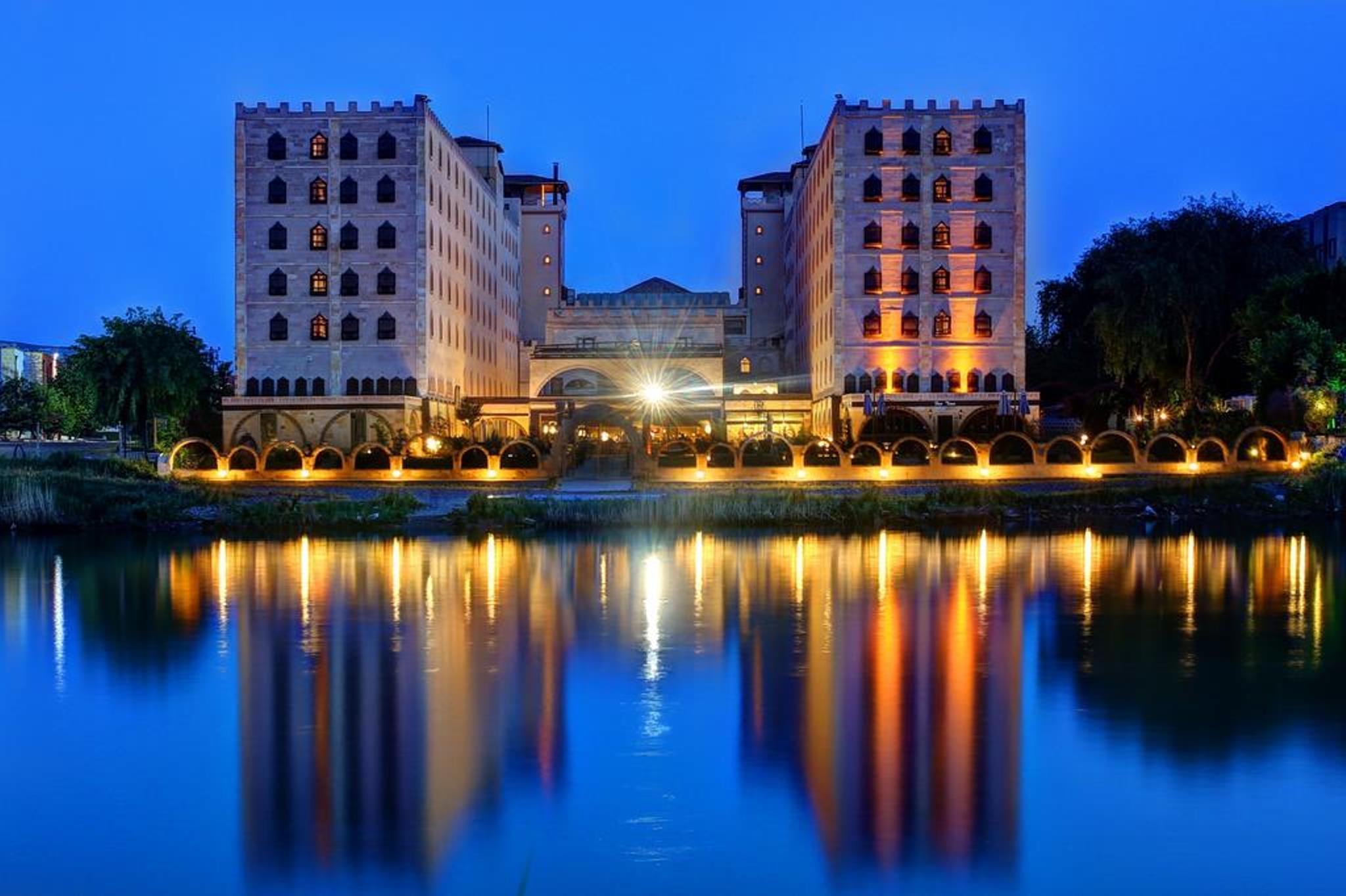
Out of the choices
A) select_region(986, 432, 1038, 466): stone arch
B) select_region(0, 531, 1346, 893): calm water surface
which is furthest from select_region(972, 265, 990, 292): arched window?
select_region(0, 531, 1346, 893): calm water surface

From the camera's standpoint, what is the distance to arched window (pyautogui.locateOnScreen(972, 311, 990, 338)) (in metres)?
55.0

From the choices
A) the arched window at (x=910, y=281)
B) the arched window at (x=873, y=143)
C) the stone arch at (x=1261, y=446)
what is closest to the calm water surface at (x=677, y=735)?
the stone arch at (x=1261, y=446)

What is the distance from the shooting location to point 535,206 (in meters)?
85.2

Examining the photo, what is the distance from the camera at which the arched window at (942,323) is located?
55125 mm

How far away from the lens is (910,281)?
55250 mm

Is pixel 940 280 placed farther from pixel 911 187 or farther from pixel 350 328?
pixel 350 328

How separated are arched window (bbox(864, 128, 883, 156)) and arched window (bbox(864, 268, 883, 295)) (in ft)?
17.4

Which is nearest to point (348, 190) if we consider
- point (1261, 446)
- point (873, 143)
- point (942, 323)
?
point (873, 143)

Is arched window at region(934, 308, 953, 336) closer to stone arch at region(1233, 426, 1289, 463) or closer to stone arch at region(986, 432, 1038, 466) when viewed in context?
stone arch at region(986, 432, 1038, 466)

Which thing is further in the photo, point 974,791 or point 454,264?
point 454,264

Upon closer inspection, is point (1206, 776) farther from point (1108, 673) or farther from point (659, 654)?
point (659, 654)

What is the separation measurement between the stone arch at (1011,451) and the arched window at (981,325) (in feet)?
33.7

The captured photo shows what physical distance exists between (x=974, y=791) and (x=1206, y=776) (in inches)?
95.5

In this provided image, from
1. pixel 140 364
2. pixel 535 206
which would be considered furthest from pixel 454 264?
pixel 535 206
